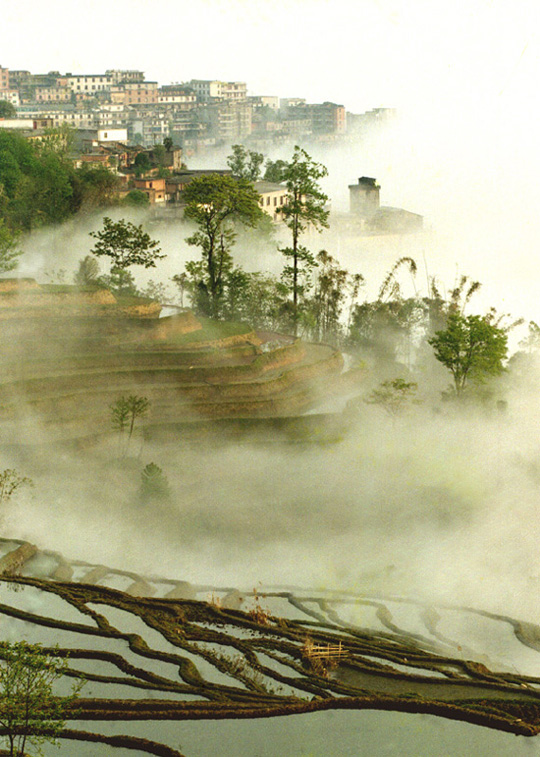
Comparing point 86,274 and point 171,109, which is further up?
point 171,109

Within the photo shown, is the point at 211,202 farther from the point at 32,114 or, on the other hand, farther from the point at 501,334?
the point at 32,114

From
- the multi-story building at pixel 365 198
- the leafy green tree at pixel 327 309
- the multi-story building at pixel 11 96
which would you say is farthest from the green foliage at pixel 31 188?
the multi-story building at pixel 11 96

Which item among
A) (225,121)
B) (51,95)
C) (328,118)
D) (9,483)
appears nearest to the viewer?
(9,483)

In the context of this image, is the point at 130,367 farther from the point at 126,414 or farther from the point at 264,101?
the point at 264,101

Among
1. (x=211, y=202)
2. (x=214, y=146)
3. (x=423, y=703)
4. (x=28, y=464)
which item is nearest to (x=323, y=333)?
(x=211, y=202)

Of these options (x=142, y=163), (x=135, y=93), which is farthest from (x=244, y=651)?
(x=135, y=93)

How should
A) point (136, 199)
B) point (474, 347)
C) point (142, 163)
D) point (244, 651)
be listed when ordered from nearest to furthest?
point (244, 651) → point (474, 347) → point (136, 199) → point (142, 163)

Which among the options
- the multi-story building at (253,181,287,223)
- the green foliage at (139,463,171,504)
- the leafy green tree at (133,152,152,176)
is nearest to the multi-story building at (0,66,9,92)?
the leafy green tree at (133,152,152,176)

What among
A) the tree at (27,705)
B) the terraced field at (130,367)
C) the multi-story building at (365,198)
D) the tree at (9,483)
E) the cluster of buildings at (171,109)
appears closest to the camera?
the tree at (27,705)

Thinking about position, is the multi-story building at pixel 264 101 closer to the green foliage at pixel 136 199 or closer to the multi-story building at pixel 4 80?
the multi-story building at pixel 4 80
